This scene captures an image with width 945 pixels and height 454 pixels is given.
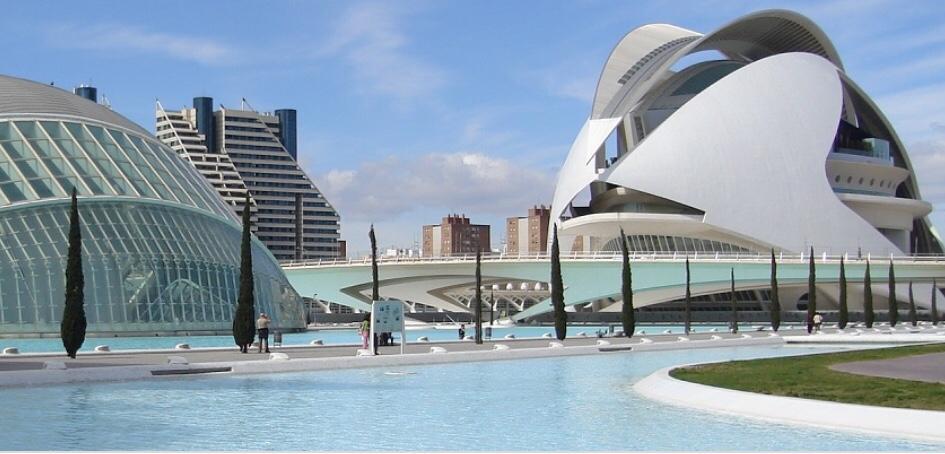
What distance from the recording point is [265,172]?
182375mm

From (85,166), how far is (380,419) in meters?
32.4

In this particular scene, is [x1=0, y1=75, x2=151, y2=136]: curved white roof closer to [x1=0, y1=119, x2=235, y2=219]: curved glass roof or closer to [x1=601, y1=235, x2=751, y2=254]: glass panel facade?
[x1=0, y1=119, x2=235, y2=219]: curved glass roof

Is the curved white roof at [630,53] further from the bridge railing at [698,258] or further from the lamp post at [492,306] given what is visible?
the lamp post at [492,306]

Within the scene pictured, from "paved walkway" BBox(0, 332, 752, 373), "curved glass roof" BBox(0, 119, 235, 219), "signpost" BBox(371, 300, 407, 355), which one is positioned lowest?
"paved walkway" BBox(0, 332, 752, 373)

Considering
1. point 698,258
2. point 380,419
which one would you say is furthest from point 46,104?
point 698,258

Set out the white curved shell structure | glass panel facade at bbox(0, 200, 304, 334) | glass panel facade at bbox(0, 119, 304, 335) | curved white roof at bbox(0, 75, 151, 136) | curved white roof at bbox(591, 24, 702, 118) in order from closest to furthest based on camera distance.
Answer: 1. glass panel facade at bbox(0, 200, 304, 334)
2. glass panel facade at bbox(0, 119, 304, 335)
3. curved white roof at bbox(0, 75, 151, 136)
4. the white curved shell structure
5. curved white roof at bbox(591, 24, 702, 118)

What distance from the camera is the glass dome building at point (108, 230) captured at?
144ft

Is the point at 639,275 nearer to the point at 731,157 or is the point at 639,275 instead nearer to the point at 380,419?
the point at 731,157

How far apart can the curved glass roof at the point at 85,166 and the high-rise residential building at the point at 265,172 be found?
411ft

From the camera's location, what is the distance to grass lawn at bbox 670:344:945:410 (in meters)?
19.8

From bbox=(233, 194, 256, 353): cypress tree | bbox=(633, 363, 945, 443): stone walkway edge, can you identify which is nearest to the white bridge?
bbox=(233, 194, 256, 353): cypress tree

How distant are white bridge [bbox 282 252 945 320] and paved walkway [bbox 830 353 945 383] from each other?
45.5 m

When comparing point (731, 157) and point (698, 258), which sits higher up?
point (731, 157)

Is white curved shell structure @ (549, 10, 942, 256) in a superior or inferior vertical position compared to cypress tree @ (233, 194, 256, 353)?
superior
